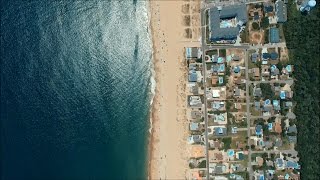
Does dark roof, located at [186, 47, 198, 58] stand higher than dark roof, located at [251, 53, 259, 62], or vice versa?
dark roof, located at [186, 47, 198, 58]

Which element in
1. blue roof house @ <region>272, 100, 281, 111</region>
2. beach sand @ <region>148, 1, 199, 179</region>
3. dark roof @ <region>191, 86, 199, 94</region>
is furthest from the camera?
beach sand @ <region>148, 1, 199, 179</region>

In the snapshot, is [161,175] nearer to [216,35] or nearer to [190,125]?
[190,125]

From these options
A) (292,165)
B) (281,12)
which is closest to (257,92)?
(292,165)

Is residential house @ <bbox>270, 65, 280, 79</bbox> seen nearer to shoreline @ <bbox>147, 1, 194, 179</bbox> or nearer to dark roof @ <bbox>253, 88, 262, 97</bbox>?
dark roof @ <bbox>253, 88, 262, 97</bbox>

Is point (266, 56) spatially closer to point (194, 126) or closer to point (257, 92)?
point (257, 92)

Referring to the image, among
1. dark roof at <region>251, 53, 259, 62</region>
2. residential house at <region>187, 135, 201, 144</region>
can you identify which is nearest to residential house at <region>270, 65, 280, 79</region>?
dark roof at <region>251, 53, 259, 62</region>

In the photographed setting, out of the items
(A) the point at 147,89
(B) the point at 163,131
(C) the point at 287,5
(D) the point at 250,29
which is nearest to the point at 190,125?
(B) the point at 163,131
